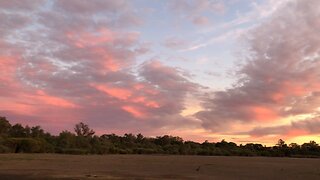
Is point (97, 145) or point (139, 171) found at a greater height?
point (97, 145)

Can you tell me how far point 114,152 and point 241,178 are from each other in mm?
50519

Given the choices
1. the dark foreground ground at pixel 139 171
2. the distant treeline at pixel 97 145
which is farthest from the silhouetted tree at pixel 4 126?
the dark foreground ground at pixel 139 171

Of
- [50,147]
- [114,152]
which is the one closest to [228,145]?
[114,152]

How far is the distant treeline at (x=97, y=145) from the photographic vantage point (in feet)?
199

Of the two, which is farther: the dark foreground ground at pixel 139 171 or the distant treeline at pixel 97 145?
the distant treeline at pixel 97 145

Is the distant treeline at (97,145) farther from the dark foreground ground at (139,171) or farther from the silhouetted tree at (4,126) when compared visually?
the dark foreground ground at (139,171)

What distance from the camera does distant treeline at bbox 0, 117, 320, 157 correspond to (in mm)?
60625

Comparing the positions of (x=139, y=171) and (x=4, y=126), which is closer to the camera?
(x=139, y=171)

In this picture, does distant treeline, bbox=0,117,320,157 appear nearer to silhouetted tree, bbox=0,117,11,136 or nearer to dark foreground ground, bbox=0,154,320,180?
silhouetted tree, bbox=0,117,11,136

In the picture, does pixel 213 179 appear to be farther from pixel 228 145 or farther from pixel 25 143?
pixel 228 145

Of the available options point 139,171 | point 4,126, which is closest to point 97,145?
point 4,126

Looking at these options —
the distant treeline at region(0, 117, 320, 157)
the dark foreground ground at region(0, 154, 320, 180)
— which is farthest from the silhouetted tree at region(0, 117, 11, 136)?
the dark foreground ground at region(0, 154, 320, 180)

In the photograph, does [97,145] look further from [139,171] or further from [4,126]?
[139,171]

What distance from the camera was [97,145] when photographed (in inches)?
2852
